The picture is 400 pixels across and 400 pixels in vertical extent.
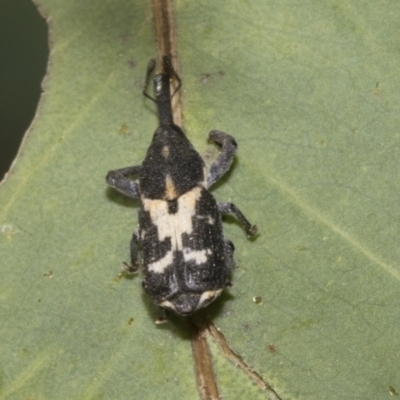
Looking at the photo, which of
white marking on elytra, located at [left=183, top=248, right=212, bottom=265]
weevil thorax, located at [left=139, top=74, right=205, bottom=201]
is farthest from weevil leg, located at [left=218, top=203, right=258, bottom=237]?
white marking on elytra, located at [left=183, top=248, right=212, bottom=265]

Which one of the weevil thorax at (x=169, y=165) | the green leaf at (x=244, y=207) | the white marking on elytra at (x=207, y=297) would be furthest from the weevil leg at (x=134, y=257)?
the white marking on elytra at (x=207, y=297)

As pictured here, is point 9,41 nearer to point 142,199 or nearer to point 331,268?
point 142,199

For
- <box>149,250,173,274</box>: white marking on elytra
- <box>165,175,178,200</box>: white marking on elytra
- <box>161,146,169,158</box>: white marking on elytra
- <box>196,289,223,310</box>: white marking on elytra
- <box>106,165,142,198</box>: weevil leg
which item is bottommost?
<box>196,289,223,310</box>: white marking on elytra

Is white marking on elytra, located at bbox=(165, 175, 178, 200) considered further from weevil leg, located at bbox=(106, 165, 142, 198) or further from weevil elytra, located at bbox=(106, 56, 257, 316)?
weevil leg, located at bbox=(106, 165, 142, 198)

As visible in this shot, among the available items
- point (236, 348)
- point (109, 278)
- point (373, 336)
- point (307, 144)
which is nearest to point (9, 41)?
point (109, 278)

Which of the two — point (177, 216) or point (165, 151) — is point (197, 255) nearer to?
point (177, 216)

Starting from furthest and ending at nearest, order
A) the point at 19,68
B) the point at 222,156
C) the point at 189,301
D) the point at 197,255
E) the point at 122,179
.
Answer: the point at 19,68 → the point at 122,179 → the point at 222,156 → the point at 197,255 → the point at 189,301

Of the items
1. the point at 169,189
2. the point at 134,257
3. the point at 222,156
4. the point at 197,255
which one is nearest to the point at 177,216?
the point at 169,189

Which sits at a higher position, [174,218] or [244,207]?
[174,218]

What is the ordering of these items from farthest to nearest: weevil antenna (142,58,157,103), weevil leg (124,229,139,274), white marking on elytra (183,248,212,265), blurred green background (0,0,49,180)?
blurred green background (0,0,49,180)
weevil leg (124,229,139,274)
weevil antenna (142,58,157,103)
white marking on elytra (183,248,212,265)
